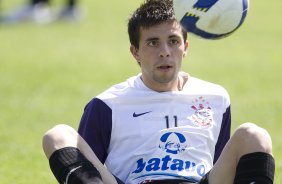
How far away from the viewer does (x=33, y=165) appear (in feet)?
23.9

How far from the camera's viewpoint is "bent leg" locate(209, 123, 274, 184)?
15.1 ft

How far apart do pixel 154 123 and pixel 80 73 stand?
7.39 metres

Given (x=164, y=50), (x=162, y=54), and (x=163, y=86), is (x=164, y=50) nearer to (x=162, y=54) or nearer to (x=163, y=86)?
(x=162, y=54)

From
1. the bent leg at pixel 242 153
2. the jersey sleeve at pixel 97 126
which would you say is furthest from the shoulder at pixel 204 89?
the bent leg at pixel 242 153

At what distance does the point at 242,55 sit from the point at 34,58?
375 cm

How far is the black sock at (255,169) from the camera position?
455cm

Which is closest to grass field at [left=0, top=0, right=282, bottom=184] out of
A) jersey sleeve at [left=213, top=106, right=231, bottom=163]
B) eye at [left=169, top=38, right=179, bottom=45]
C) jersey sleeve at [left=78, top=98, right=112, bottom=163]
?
jersey sleeve at [left=213, top=106, right=231, bottom=163]

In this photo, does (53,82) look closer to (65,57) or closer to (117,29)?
(65,57)

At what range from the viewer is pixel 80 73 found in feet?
41.3

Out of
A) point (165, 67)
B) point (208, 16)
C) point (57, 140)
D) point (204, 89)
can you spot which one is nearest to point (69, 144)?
point (57, 140)

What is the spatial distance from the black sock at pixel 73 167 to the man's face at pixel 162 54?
0.86 m

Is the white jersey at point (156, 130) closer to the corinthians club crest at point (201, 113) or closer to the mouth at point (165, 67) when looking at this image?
the corinthians club crest at point (201, 113)

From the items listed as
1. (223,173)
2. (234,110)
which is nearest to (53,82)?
(234,110)

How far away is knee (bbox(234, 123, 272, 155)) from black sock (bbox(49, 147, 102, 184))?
86 cm
